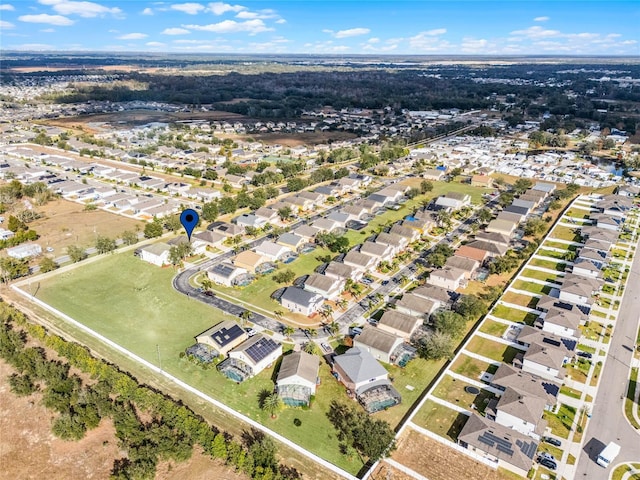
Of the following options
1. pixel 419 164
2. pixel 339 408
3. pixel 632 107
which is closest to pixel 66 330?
pixel 339 408

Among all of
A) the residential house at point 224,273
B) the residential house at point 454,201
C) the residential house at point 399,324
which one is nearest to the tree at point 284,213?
the residential house at point 224,273

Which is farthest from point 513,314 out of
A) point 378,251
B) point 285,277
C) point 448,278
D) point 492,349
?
point 285,277

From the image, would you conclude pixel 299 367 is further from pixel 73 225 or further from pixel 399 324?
pixel 73 225

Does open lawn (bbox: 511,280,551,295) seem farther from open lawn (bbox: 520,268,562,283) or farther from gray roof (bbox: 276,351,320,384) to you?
gray roof (bbox: 276,351,320,384)

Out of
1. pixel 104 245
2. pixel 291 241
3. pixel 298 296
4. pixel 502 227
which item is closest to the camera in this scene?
pixel 298 296

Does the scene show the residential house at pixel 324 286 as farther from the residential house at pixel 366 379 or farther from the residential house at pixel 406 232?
the residential house at pixel 406 232

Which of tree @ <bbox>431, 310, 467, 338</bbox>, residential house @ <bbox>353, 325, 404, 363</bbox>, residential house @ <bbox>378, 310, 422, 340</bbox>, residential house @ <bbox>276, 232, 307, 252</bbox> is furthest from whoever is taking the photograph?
residential house @ <bbox>276, 232, 307, 252</bbox>

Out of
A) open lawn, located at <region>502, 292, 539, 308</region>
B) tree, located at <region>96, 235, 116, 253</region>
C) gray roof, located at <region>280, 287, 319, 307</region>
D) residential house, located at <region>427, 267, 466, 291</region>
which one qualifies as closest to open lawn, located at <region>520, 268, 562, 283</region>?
open lawn, located at <region>502, 292, 539, 308</region>
